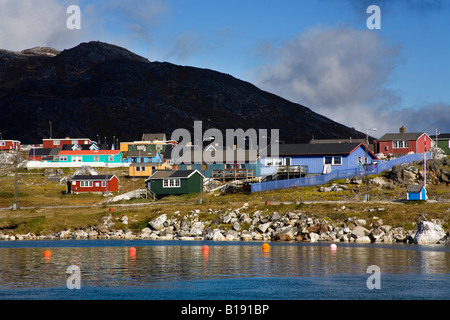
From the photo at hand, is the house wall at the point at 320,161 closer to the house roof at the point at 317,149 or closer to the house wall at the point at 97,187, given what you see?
the house roof at the point at 317,149

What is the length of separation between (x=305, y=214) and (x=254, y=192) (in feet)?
61.2

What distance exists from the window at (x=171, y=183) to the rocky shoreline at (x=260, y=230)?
65.0 ft

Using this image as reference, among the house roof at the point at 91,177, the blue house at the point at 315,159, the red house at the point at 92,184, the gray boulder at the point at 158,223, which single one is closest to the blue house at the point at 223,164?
the blue house at the point at 315,159

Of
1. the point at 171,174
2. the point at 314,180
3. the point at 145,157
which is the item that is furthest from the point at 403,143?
the point at 145,157

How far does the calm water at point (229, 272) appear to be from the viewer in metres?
39.1

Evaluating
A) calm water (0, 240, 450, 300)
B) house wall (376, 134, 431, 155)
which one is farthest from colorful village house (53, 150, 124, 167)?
calm water (0, 240, 450, 300)

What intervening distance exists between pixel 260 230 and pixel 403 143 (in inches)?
2536

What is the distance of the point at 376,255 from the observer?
179 feet

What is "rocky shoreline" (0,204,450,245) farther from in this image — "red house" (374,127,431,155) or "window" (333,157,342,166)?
"red house" (374,127,431,155)

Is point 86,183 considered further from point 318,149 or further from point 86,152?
point 318,149

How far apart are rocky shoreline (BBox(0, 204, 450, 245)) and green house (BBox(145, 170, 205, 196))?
19516 mm

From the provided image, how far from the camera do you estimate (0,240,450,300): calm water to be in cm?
3906

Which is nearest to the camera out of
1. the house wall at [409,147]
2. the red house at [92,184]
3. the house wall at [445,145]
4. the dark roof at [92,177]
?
the red house at [92,184]

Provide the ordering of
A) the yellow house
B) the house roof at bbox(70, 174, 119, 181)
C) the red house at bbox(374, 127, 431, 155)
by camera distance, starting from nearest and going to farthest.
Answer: the house roof at bbox(70, 174, 119, 181)
the red house at bbox(374, 127, 431, 155)
the yellow house
